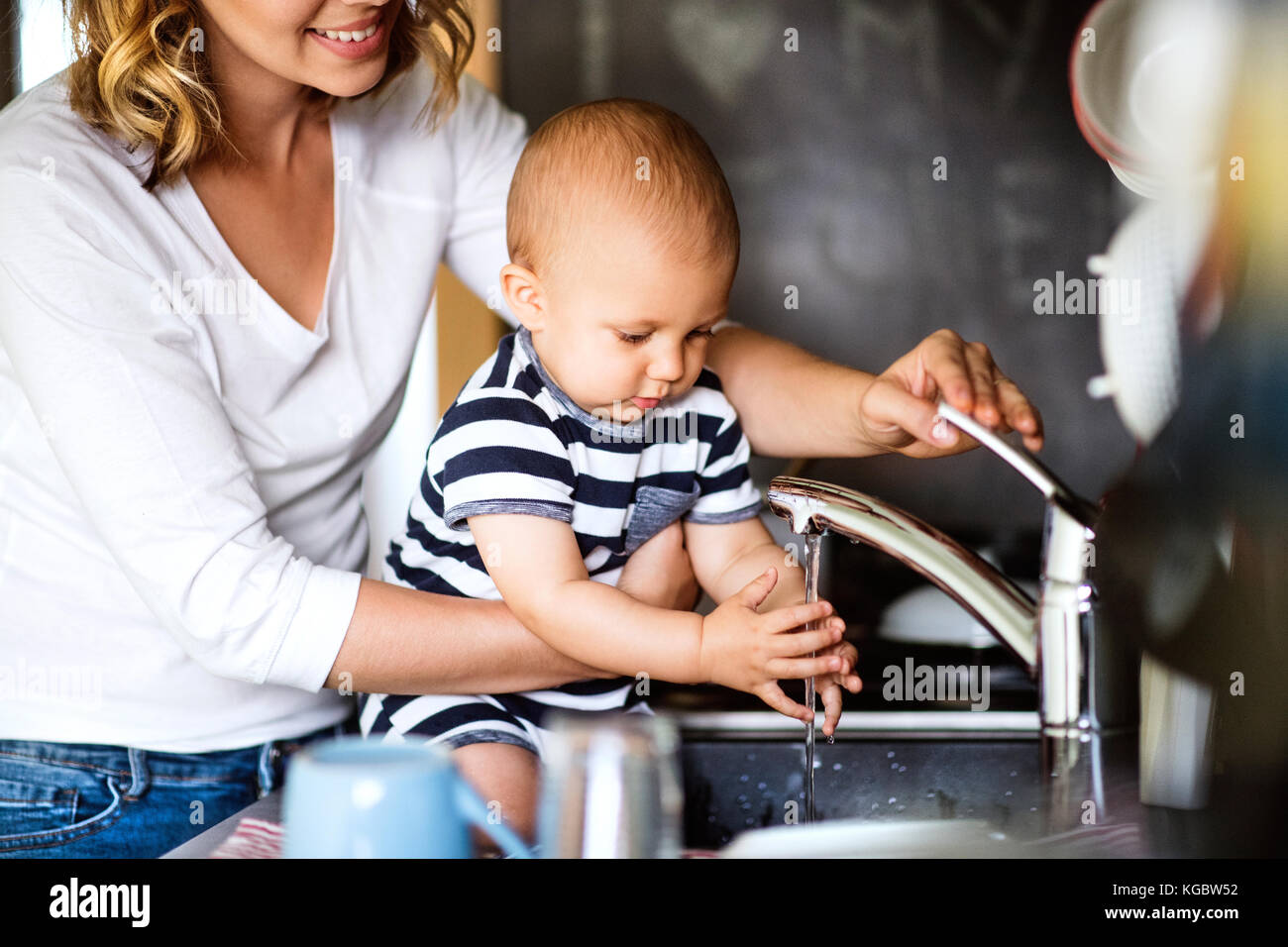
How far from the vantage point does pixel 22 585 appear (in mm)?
813

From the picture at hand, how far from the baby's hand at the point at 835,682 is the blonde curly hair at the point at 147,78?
1.67 ft

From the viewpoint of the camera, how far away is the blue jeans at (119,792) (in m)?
0.80

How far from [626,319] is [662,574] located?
7.5 inches

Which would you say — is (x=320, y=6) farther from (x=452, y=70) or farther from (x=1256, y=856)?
(x=1256, y=856)

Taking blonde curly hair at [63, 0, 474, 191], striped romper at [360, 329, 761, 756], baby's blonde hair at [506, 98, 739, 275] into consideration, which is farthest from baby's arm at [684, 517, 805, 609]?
blonde curly hair at [63, 0, 474, 191]

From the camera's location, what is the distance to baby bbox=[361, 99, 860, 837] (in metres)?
0.72

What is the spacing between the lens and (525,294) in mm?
784

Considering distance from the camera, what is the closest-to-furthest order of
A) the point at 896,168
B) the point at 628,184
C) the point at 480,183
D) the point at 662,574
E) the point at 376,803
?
the point at 376,803
the point at 628,184
the point at 662,574
the point at 480,183
the point at 896,168

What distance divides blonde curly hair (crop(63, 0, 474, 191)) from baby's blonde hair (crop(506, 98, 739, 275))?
214 mm

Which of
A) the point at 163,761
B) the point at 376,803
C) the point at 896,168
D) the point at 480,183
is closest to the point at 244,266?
the point at 480,183

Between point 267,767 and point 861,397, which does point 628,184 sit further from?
point 267,767

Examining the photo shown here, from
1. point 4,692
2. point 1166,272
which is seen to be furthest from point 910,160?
point 4,692

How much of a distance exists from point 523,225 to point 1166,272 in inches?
25.9

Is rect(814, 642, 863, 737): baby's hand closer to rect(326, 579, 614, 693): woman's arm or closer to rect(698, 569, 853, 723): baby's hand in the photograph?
rect(698, 569, 853, 723): baby's hand
